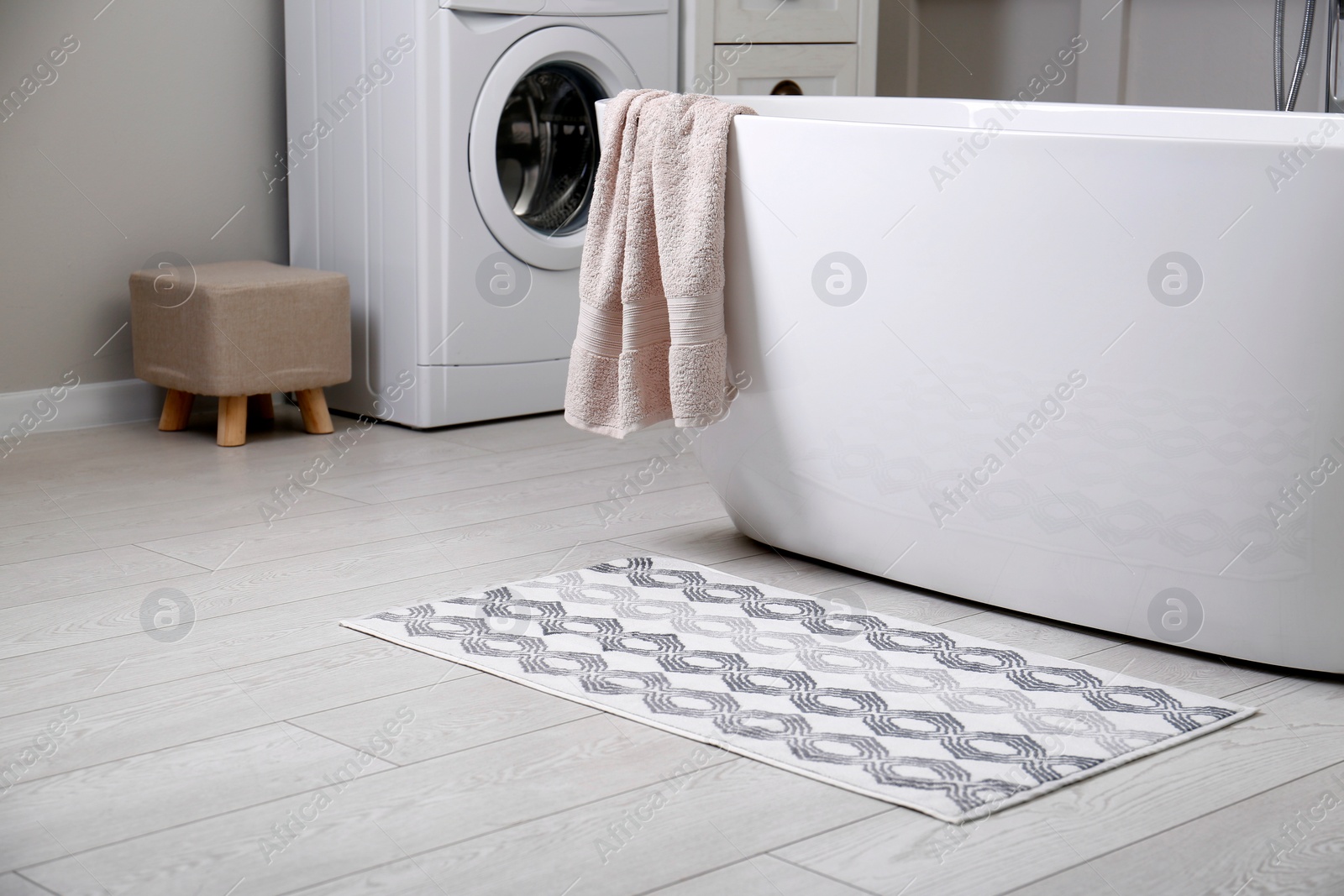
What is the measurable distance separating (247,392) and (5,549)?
2.33 feet

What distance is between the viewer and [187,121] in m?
2.93

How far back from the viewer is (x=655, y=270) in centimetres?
195

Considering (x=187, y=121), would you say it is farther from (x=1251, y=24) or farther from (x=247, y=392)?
(x=1251, y=24)

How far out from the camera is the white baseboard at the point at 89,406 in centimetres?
277

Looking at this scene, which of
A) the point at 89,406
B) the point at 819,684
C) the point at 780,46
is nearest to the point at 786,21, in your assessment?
the point at 780,46

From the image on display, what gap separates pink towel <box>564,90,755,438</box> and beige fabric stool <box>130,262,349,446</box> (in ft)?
2.99

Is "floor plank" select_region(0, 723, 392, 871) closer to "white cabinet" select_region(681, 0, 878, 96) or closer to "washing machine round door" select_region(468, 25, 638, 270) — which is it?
"washing machine round door" select_region(468, 25, 638, 270)

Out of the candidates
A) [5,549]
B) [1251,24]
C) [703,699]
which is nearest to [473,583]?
[703,699]

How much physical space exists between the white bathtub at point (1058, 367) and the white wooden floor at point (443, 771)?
87 mm

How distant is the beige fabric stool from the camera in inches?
104

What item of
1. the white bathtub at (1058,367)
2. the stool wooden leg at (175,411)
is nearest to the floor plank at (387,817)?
the white bathtub at (1058,367)

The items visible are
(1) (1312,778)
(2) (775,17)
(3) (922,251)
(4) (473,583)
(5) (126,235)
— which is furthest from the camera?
(2) (775,17)

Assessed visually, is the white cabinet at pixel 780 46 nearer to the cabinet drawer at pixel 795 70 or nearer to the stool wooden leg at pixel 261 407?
the cabinet drawer at pixel 795 70

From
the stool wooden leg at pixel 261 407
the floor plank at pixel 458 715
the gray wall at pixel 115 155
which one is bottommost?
the floor plank at pixel 458 715
